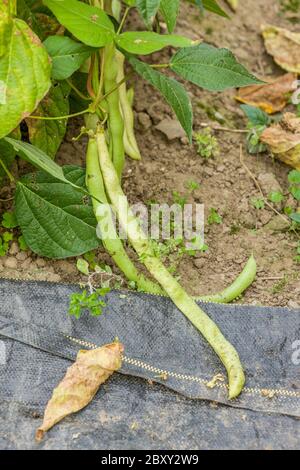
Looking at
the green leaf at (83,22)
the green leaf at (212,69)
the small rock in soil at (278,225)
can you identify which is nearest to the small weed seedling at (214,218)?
the small rock in soil at (278,225)

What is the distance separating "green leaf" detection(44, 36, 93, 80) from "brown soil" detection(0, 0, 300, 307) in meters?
0.47

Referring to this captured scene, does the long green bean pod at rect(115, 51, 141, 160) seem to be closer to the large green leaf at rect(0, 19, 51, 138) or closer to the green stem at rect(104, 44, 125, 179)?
the green stem at rect(104, 44, 125, 179)

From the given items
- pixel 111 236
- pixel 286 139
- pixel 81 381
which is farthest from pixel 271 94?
pixel 81 381

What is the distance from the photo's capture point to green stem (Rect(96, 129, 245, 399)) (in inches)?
71.6

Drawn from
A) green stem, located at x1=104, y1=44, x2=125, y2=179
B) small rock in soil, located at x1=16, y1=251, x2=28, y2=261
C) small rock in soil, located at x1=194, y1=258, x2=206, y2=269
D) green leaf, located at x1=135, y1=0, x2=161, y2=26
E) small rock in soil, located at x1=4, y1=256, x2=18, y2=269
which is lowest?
small rock in soil, located at x1=4, y1=256, x2=18, y2=269

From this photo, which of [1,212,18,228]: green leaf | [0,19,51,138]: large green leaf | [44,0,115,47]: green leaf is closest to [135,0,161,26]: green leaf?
[44,0,115,47]: green leaf

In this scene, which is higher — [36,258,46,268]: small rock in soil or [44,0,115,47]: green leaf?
[44,0,115,47]: green leaf

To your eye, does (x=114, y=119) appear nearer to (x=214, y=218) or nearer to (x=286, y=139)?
(x=214, y=218)

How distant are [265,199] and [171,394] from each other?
2.84 feet

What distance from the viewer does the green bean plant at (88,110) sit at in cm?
176

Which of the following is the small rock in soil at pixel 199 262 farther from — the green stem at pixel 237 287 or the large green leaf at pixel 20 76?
the large green leaf at pixel 20 76

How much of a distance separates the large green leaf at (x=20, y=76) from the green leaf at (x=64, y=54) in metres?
0.14

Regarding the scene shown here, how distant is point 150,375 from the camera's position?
1802 mm

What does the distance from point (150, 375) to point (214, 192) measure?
0.80 metres
